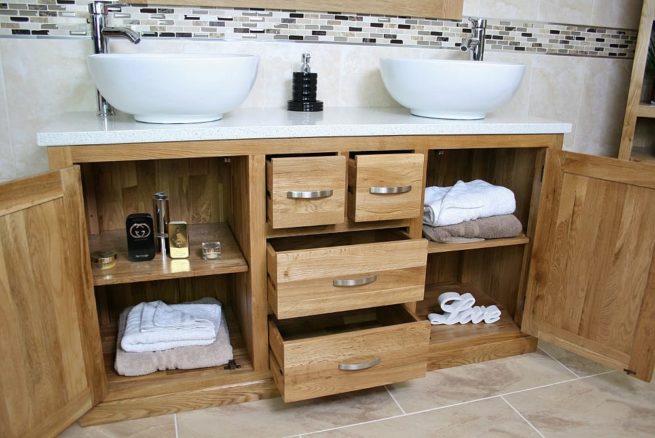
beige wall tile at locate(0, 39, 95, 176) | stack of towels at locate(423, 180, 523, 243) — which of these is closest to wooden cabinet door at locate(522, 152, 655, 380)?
stack of towels at locate(423, 180, 523, 243)

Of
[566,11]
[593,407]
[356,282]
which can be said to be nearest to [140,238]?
[356,282]

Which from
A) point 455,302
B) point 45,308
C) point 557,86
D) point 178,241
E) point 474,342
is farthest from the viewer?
point 557,86

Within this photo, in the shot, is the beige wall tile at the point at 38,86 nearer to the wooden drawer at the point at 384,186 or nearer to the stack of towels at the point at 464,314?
the wooden drawer at the point at 384,186

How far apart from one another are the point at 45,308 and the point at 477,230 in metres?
1.27

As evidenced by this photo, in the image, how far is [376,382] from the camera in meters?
1.52

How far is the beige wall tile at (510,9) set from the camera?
6.73 feet

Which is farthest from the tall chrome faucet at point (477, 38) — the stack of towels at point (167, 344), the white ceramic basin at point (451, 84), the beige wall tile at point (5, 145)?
the beige wall tile at point (5, 145)

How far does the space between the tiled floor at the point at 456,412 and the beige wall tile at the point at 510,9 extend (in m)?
1.33

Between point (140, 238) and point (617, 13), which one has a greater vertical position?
point (617, 13)

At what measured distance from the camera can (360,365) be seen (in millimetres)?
1477

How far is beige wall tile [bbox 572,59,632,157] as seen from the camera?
2.29 metres

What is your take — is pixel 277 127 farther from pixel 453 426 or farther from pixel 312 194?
pixel 453 426

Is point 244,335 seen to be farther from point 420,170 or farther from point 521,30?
point 521,30

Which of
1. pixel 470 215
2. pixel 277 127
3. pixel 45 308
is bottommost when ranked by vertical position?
pixel 45 308
